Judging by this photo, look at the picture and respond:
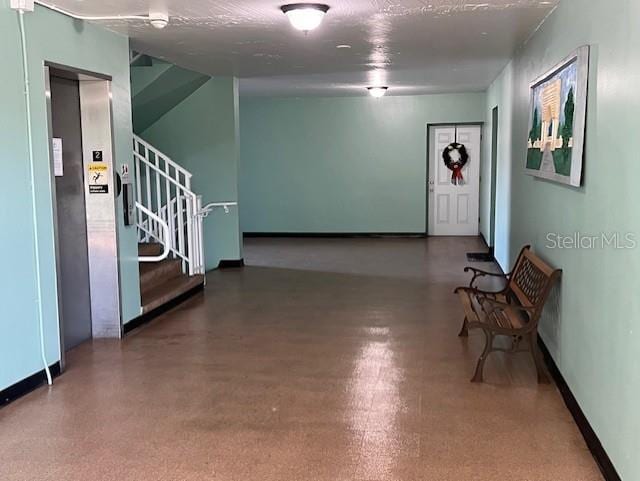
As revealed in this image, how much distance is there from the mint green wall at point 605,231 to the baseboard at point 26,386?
3035 millimetres

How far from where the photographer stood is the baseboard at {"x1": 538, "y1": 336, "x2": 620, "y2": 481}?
274cm

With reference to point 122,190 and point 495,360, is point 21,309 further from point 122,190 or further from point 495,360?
point 495,360

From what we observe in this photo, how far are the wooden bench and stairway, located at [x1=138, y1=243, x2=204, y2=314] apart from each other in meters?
2.60

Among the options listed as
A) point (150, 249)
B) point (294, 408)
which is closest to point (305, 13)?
point (294, 408)

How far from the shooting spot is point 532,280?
4.43 meters

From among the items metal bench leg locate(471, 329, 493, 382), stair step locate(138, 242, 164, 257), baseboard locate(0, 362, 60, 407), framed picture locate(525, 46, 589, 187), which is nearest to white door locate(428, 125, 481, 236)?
stair step locate(138, 242, 164, 257)

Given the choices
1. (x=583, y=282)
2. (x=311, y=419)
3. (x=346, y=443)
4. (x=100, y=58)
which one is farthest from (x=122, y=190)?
(x=583, y=282)

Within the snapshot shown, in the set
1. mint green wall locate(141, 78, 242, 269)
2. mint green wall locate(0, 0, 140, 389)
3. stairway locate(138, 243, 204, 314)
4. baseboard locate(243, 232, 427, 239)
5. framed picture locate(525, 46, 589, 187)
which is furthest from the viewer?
baseboard locate(243, 232, 427, 239)

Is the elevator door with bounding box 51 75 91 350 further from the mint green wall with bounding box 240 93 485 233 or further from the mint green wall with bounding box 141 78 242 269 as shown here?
the mint green wall with bounding box 240 93 485 233

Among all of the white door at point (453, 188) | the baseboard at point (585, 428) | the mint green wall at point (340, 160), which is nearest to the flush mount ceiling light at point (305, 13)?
the baseboard at point (585, 428)

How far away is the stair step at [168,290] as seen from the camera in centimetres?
568

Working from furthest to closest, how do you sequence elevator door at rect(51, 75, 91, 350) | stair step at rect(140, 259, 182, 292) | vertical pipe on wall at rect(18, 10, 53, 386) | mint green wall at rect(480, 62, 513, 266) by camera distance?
mint green wall at rect(480, 62, 513, 266)
stair step at rect(140, 259, 182, 292)
elevator door at rect(51, 75, 91, 350)
vertical pipe on wall at rect(18, 10, 53, 386)

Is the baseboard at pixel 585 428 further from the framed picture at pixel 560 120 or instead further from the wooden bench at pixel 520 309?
the framed picture at pixel 560 120

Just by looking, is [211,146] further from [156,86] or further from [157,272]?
[157,272]
